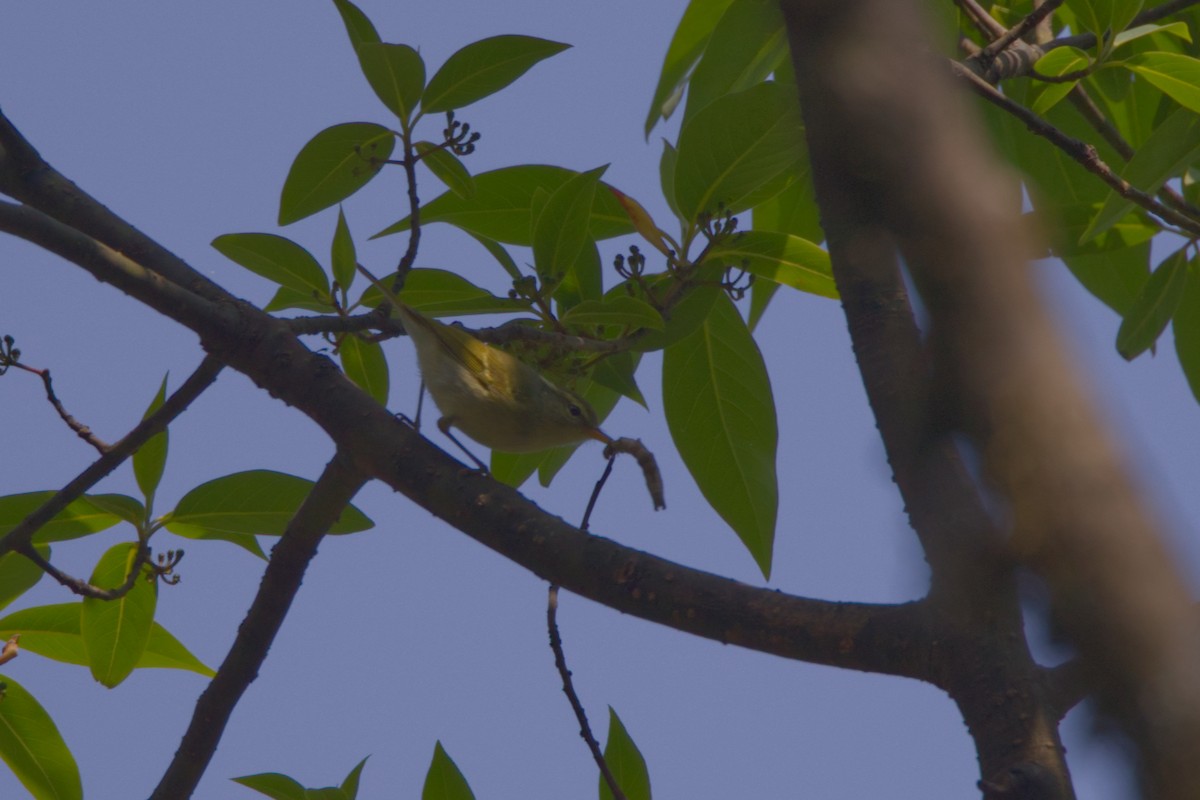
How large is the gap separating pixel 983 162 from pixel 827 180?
177mm

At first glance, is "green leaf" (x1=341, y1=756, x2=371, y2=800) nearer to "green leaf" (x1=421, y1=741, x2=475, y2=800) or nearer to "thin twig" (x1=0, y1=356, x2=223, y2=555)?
"green leaf" (x1=421, y1=741, x2=475, y2=800)

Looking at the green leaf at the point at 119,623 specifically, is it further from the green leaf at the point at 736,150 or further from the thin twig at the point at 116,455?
the green leaf at the point at 736,150

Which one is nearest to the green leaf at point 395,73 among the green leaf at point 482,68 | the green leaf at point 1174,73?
the green leaf at point 482,68

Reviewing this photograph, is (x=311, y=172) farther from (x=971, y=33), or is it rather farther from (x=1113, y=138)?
(x=1113, y=138)

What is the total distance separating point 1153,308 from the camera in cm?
280

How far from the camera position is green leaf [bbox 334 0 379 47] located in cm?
253

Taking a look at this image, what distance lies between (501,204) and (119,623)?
1478mm

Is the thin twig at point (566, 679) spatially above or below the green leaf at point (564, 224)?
below

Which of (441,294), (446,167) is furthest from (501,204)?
(441,294)

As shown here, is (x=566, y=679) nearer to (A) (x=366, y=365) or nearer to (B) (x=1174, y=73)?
(A) (x=366, y=365)

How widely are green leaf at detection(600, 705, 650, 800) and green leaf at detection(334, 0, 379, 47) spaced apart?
171 centimetres

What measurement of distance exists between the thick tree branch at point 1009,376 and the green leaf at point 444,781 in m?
1.87

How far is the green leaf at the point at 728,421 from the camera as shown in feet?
8.36

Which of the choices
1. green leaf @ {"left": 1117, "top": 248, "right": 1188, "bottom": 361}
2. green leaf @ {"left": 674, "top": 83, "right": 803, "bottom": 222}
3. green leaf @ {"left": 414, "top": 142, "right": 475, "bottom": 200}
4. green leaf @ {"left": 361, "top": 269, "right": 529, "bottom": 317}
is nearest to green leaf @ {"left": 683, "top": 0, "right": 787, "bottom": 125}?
green leaf @ {"left": 674, "top": 83, "right": 803, "bottom": 222}
